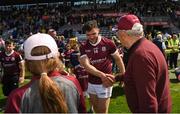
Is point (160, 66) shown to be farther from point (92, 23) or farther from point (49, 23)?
point (49, 23)

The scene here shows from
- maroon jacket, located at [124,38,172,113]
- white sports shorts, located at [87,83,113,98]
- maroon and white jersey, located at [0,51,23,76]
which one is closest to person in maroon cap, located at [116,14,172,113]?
maroon jacket, located at [124,38,172,113]

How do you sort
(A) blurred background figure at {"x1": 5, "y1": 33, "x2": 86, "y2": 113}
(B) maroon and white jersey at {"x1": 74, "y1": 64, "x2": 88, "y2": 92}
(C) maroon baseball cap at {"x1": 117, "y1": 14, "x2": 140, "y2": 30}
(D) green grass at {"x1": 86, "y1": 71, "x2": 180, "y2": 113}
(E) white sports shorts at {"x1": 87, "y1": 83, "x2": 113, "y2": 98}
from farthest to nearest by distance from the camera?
(B) maroon and white jersey at {"x1": 74, "y1": 64, "x2": 88, "y2": 92}
(D) green grass at {"x1": 86, "y1": 71, "x2": 180, "y2": 113}
(E) white sports shorts at {"x1": 87, "y1": 83, "x2": 113, "y2": 98}
(C) maroon baseball cap at {"x1": 117, "y1": 14, "x2": 140, "y2": 30}
(A) blurred background figure at {"x1": 5, "y1": 33, "x2": 86, "y2": 113}

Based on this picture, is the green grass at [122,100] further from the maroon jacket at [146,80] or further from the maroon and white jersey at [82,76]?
the maroon jacket at [146,80]

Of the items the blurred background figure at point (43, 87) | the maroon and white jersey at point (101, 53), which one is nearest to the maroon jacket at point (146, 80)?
the blurred background figure at point (43, 87)

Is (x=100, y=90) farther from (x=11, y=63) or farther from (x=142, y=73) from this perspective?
(x=11, y=63)

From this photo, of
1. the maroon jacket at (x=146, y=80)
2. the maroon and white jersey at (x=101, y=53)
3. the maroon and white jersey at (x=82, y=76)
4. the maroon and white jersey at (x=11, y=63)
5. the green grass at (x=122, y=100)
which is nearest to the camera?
the maroon jacket at (x=146, y=80)

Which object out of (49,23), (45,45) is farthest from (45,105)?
(49,23)

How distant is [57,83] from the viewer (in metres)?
3.16

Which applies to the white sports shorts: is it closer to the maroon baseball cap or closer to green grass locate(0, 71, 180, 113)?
green grass locate(0, 71, 180, 113)

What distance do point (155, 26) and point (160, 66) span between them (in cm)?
3714

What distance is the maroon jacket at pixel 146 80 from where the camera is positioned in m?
3.71

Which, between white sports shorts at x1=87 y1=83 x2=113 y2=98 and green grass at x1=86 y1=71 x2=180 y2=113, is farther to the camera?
green grass at x1=86 y1=71 x2=180 y2=113

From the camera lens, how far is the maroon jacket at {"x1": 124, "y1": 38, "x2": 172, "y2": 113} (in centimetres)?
371

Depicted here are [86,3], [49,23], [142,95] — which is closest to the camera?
[142,95]
